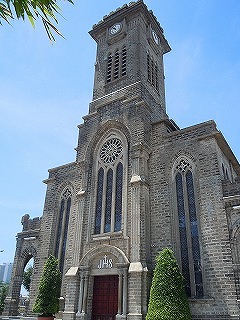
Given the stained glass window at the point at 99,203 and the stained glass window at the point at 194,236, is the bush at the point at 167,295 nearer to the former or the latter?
the stained glass window at the point at 194,236

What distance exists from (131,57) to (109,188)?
34.4 feet

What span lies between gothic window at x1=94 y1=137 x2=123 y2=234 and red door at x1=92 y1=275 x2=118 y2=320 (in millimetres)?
2643

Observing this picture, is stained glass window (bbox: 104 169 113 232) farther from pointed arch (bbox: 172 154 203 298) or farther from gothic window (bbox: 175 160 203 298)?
gothic window (bbox: 175 160 203 298)

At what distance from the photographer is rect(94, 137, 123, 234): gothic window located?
17750mm

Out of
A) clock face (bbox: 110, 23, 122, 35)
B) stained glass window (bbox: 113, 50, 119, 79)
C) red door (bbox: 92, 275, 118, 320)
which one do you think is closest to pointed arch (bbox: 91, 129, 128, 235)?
red door (bbox: 92, 275, 118, 320)

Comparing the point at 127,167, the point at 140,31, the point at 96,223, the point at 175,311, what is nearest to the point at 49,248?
the point at 96,223

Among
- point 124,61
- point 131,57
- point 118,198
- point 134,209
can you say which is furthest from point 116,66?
point 134,209

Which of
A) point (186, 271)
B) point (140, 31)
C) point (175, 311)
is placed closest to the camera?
point (175, 311)

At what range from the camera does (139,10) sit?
24.8 metres

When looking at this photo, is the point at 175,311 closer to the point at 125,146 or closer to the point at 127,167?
the point at 127,167

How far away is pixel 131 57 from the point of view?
23.3 metres

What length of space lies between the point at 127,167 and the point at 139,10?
1405 centimetres

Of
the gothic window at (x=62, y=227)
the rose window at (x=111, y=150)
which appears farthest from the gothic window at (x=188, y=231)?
the gothic window at (x=62, y=227)

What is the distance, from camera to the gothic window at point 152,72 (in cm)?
2416
